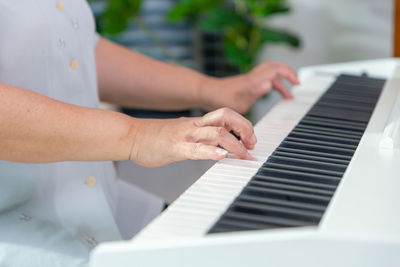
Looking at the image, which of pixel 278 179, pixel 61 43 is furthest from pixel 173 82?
pixel 278 179

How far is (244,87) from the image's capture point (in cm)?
129

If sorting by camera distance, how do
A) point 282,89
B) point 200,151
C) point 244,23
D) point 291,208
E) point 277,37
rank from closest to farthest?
point 291,208
point 200,151
point 282,89
point 277,37
point 244,23

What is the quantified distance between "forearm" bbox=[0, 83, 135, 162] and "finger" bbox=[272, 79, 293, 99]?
1.68 ft

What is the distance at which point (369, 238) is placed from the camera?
492mm

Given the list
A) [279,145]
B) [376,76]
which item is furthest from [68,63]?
[376,76]

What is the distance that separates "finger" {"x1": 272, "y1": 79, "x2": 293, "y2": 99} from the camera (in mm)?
1220

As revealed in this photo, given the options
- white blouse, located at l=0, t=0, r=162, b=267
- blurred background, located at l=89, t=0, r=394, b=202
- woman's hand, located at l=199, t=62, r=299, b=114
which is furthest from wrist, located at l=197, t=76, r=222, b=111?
blurred background, located at l=89, t=0, r=394, b=202

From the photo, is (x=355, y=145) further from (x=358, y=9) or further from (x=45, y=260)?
(x=358, y=9)

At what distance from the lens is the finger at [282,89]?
122 centimetres

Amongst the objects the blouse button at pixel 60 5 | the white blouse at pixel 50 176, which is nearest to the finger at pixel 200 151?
the white blouse at pixel 50 176

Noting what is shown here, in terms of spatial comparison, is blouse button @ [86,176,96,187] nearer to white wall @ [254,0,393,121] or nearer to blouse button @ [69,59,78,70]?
blouse button @ [69,59,78,70]

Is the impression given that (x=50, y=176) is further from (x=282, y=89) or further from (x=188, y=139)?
(x=282, y=89)

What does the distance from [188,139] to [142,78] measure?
564 mm

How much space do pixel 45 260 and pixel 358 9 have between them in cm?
271
